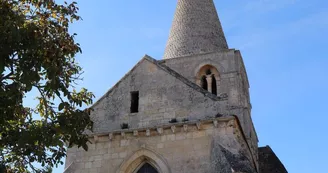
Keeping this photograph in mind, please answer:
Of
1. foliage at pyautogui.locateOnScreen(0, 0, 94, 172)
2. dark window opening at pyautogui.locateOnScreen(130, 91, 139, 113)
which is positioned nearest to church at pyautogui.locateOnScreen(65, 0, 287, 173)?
dark window opening at pyautogui.locateOnScreen(130, 91, 139, 113)

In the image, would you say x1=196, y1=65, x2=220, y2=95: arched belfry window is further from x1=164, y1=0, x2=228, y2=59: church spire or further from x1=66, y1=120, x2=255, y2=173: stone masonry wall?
x1=66, y1=120, x2=255, y2=173: stone masonry wall

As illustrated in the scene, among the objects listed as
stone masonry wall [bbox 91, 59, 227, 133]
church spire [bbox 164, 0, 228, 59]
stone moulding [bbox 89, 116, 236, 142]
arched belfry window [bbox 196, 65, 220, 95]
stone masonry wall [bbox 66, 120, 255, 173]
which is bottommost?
stone masonry wall [bbox 66, 120, 255, 173]

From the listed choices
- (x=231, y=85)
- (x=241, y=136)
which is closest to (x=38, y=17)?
(x=241, y=136)

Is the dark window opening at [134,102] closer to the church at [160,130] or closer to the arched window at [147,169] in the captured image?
the church at [160,130]

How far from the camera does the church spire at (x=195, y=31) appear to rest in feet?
67.4

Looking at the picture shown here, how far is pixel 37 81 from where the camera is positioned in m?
8.29

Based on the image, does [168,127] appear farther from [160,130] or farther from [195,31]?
[195,31]

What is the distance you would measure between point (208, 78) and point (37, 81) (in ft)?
38.6

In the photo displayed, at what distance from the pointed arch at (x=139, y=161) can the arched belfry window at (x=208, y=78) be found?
21.6 ft

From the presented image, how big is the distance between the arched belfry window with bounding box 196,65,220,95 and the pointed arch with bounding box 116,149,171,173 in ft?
21.6

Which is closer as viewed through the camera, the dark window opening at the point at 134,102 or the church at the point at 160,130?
the church at the point at 160,130

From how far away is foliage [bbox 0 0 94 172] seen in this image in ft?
27.4

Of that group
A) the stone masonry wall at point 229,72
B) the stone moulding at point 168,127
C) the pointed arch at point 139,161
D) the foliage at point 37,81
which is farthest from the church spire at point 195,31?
the foliage at point 37,81

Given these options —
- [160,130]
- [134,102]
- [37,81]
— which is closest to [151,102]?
[134,102]
